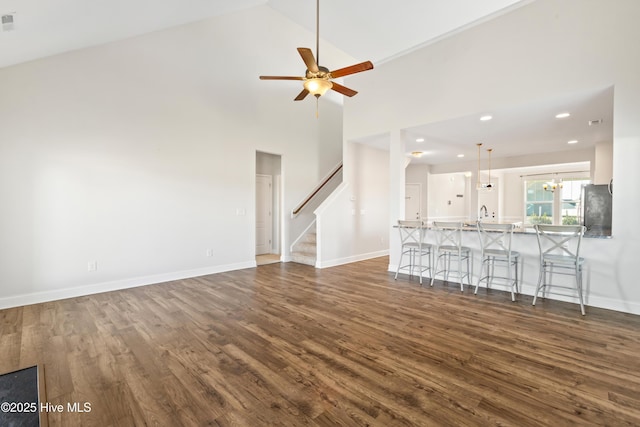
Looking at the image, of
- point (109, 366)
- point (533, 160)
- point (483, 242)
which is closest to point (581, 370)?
point (483, 242)

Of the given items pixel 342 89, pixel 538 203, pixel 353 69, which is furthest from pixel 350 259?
pixel 538 203

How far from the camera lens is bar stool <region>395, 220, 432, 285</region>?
4.85 meters

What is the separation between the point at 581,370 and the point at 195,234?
17.2 ft

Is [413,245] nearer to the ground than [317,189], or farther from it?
nearer to the ground

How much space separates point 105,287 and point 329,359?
12.4ft

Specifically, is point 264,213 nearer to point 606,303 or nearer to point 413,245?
point 413,245

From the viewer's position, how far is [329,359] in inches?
92.0

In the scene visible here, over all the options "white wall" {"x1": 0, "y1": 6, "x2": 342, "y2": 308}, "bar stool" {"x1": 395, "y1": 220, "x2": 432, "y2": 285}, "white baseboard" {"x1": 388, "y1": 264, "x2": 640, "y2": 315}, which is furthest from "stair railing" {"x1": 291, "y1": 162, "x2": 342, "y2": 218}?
"white baseboard" {"x1": 388, "y1": 264, "x2": 640, "y2": 315}

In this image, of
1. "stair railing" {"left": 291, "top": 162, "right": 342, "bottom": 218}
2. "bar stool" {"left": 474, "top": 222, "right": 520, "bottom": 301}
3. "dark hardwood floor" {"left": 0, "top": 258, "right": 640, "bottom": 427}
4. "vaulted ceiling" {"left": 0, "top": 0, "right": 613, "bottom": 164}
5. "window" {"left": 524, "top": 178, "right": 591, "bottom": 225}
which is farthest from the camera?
"window" {"left": 524, "top": 178, "right": 591, "bottom": 225}

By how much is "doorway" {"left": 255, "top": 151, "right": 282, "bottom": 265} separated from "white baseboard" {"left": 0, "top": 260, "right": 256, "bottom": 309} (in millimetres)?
1853

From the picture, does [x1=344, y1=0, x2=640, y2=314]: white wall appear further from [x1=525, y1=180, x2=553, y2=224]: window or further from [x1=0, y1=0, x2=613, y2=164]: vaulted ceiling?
[x1=525, y1=180, x2=553, y2=224]: window

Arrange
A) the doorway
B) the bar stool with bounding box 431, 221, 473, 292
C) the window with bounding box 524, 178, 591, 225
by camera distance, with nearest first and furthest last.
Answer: the bar stool with bounding box 431, 221, 473, 292 < the doorway < the window with bounding box 524, 178, 591, 225

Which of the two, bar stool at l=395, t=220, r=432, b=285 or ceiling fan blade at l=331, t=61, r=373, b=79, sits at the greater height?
ceiling fan blade at l=331, t=61, r=373, b=79

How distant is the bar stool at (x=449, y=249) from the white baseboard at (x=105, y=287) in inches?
145
